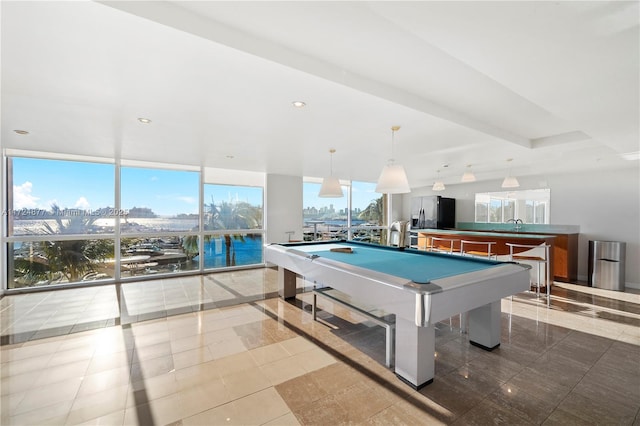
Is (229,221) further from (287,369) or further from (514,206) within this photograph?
(514,206)

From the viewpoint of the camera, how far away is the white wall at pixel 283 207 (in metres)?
7.32

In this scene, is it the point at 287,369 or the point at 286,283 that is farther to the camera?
the point at 286,283

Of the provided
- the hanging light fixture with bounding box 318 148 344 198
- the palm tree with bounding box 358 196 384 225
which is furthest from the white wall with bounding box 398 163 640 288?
the hanging light fixture with bounding box 318 148 344 198

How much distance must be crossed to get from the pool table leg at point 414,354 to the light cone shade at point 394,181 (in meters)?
1.61

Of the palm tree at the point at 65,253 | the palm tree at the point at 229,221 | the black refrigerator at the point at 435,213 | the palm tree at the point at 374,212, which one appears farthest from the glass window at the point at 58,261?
the black refrigerator at the point at 435,213

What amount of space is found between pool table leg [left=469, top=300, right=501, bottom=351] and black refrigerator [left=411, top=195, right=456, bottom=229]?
18.4 feet

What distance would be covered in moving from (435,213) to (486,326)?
577cm

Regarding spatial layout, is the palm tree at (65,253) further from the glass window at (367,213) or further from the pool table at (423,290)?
the glass window at (367,213)

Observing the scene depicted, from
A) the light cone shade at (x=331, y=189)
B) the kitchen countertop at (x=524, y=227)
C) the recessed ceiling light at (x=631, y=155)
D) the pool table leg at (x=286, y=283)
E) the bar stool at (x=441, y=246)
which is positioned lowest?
the pool table leg at (x=286, y=283)

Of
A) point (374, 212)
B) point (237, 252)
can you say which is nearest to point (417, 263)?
point (237, 252)

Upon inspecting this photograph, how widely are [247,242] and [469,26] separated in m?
6.59

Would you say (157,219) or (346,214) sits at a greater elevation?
(346,214)

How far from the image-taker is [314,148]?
4512 millimetres

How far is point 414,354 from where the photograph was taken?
2191mm
